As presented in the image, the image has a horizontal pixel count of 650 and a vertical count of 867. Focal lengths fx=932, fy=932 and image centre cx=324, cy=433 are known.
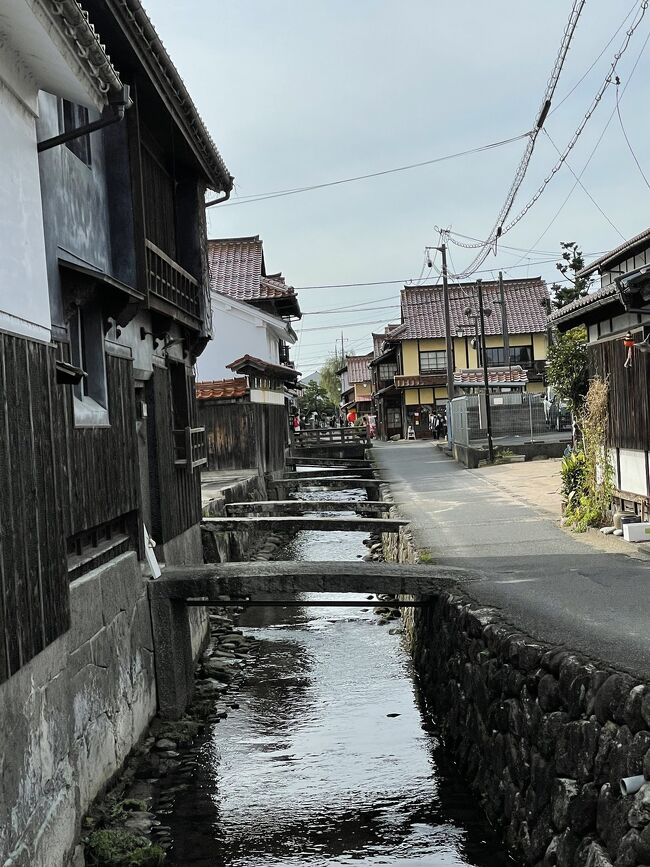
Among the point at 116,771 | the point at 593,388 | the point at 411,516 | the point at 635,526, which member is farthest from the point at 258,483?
the point at 116,771

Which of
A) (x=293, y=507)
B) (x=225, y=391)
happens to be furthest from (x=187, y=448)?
(x=225, y=391)

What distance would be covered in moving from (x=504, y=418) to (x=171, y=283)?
3311 centimetres

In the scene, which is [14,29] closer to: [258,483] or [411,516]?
[411,516]

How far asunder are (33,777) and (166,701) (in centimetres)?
572

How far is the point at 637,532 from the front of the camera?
14.8 meters

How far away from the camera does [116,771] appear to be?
1032cm

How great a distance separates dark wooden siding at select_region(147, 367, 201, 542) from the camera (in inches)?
551

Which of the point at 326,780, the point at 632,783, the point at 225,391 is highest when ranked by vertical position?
the point at 225,391

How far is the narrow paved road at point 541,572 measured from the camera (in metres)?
8.79

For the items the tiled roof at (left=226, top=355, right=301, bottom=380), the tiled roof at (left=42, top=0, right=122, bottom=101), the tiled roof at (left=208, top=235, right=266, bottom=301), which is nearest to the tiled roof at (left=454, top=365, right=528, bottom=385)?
the tiled roof at (left=208, top=235, right=266, bottom=301)

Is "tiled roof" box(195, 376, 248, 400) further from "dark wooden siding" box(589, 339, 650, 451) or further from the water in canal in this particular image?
the water in canal

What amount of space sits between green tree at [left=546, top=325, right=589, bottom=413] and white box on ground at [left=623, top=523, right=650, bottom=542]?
4.27 m

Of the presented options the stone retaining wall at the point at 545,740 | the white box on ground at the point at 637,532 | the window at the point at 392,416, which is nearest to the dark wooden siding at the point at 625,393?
the white box on ground at the point at 637,532

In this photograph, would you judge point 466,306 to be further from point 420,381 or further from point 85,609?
point 85,609
